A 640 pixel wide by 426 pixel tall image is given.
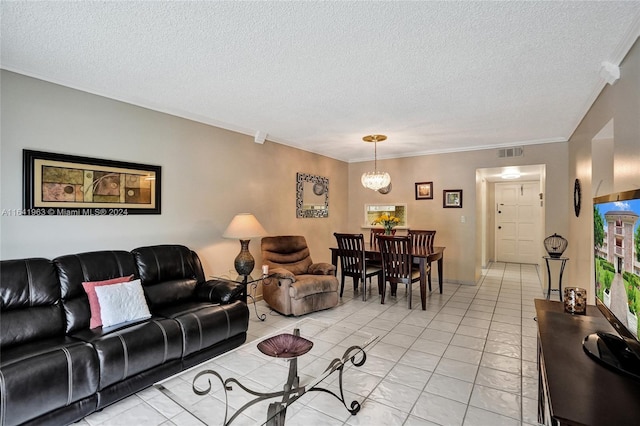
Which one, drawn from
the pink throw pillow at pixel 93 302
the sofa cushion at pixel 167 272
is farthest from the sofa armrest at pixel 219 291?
the pink throw pillow at pixel 93 302

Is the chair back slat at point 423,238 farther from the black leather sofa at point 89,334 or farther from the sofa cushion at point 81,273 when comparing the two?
the sofa cushion at point 81,273

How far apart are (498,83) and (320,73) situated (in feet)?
5.04

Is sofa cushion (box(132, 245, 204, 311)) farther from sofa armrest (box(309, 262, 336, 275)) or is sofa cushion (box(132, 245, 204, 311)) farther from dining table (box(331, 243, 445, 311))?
dining table (box(331, 243, 445, 311))

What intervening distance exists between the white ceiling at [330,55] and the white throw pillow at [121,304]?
1708mm

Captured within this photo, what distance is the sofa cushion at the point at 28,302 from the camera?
6.68 ft

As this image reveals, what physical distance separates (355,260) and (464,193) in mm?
2409

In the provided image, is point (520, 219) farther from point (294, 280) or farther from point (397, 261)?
point (294, 280)

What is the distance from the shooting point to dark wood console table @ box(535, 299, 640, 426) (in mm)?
1037

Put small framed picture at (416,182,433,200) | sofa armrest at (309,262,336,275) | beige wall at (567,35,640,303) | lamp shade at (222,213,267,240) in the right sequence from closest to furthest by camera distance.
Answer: beige wall at (567,35,640,303) < lamp shade at (222,213,267,240) < sofa armrest at (309,262,336,275) < small framed picture at (416,182,433,200)

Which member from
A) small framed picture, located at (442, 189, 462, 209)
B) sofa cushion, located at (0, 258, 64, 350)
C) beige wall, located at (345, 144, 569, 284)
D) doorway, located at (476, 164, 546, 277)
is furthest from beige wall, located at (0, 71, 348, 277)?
doorway, located at (476, 164, 546, 277)

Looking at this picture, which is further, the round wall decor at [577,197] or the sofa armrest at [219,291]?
the round wall decor at [577,197]

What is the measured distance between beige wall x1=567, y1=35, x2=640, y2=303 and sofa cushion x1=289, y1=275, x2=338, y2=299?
2681mm

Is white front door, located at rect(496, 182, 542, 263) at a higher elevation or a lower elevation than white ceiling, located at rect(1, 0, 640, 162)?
lower

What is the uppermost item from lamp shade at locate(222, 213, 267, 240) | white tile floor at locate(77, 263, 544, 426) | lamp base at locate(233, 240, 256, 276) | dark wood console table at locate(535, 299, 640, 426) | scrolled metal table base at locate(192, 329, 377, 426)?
lamp shade at locate(222, 213, 267, 240)
